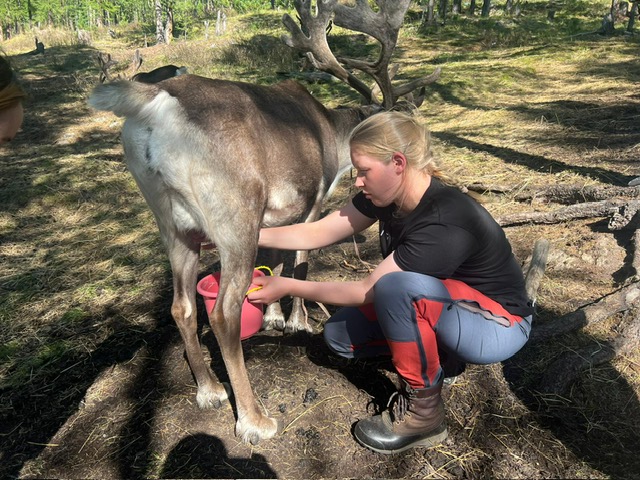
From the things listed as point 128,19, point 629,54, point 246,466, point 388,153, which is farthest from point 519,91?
point 128,19

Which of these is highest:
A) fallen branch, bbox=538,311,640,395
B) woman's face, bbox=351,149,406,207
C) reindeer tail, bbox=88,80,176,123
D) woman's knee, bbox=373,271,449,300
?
reindeer tail, bbox=88,80,176,123

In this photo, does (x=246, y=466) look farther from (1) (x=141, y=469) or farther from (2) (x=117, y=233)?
(2) (x=117, y=233)

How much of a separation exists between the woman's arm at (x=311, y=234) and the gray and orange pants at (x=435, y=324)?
0.69 m

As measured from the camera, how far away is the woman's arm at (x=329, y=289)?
264 centimetres

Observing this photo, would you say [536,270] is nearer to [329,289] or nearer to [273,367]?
[329,289]

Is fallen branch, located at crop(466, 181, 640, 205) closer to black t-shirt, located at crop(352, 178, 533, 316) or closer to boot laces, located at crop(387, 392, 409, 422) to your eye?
black t-shirt, located at crop(352, 178, 533, 316)

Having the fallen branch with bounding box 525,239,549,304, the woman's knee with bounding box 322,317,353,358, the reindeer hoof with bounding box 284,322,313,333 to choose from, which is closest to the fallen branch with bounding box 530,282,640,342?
the fallen branch with bounding box 525,239,549,304

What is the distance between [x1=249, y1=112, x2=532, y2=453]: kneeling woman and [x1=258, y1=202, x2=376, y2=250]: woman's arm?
0.41 m

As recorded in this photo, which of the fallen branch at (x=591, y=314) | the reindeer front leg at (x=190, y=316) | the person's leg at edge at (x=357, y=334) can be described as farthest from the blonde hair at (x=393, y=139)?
the fallen branch at (x=591, y=314)

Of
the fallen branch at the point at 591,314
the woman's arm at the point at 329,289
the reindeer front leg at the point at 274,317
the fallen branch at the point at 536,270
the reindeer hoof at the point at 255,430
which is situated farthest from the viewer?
the reindeer front leg at the point at 274,317

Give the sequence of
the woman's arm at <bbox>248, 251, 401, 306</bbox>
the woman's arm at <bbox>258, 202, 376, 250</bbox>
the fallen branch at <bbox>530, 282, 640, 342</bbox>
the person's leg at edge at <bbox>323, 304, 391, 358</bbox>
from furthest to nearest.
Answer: the fallen branch at <bbox>530, 282, 640, 342</bbox> → the woman's arm at <bbox>258, 202, 376, 250</bbox> → the person's leg at edge at <bbox>323, 304, 391, 358</bbox> → the woman's arm at <bbox>248, 251, 401, 306</bbox>

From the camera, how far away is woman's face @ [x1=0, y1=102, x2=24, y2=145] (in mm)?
1935

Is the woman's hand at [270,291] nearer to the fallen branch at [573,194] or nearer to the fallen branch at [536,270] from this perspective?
the fallen branch at [536,270]

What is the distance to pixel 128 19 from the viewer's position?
74750 mm
